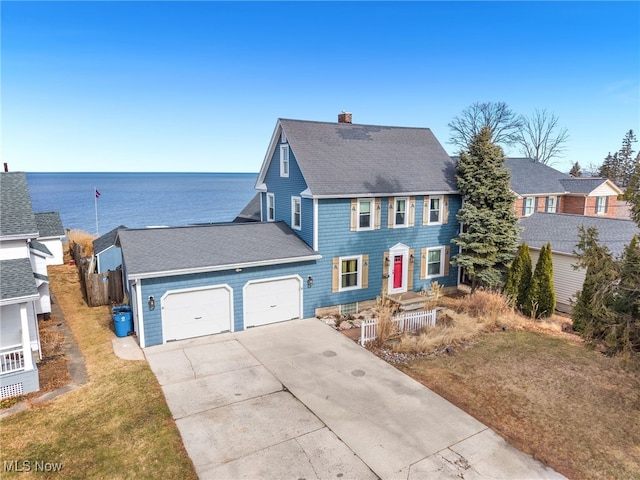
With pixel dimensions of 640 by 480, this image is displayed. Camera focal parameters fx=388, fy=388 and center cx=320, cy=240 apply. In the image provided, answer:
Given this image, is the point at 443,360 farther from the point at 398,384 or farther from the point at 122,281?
the point at 122,281

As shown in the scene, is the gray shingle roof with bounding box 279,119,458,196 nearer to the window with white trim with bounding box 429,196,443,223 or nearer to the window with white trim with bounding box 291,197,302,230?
the window with white trim with bounding box 429,196,443,223

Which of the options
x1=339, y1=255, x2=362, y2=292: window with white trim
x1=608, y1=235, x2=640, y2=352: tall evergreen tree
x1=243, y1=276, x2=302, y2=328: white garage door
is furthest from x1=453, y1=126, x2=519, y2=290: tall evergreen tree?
x1=608, y1=235, x2=640, y2=352: tall evergreen tree

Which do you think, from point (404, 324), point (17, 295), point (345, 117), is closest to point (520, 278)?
point (404, 324)

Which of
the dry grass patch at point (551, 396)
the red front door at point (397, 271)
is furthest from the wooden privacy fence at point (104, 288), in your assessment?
the dry grass patch at point (551, 396)

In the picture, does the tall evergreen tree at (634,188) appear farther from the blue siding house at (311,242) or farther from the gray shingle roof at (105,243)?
the gray shingle roof at (105,243)

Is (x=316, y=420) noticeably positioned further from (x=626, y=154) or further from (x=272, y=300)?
(x=626, y=154)

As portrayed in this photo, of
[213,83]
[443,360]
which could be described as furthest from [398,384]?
[213,83]
